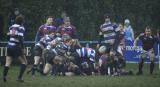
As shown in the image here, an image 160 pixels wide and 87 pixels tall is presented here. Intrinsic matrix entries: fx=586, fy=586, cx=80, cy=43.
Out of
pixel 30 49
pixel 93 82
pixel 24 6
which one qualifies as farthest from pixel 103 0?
pixel 93 82

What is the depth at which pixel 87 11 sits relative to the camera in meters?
33.2

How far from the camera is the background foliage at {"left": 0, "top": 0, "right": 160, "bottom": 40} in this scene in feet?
100

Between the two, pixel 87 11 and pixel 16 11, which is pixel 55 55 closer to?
pixel 16 11

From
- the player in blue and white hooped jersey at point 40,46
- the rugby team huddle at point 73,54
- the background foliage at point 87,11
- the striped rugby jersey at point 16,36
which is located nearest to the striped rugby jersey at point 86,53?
the rugby team huddle at point 73,54

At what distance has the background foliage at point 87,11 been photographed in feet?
100

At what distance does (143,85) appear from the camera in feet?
56.5

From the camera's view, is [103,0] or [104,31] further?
[103,0]

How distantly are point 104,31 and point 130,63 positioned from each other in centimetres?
567

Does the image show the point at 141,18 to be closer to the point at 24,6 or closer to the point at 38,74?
the point at 24,6

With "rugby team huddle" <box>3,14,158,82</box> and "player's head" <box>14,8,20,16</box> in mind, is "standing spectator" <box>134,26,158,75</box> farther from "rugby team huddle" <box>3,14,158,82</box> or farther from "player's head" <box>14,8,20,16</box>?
"player's head" <box>14,8,20,16</box>

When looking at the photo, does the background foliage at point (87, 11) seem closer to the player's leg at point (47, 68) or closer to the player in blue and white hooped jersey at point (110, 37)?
the player in blue and white hooped jersey at point (110, 37)

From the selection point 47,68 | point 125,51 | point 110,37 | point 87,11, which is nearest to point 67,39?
point 47,68

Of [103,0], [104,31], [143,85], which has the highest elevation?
[103,0]

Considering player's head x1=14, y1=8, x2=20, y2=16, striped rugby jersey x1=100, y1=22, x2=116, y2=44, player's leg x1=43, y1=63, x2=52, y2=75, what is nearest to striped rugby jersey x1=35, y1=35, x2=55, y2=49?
player's leg x1=43, y1=63, x2=52, y2=75
